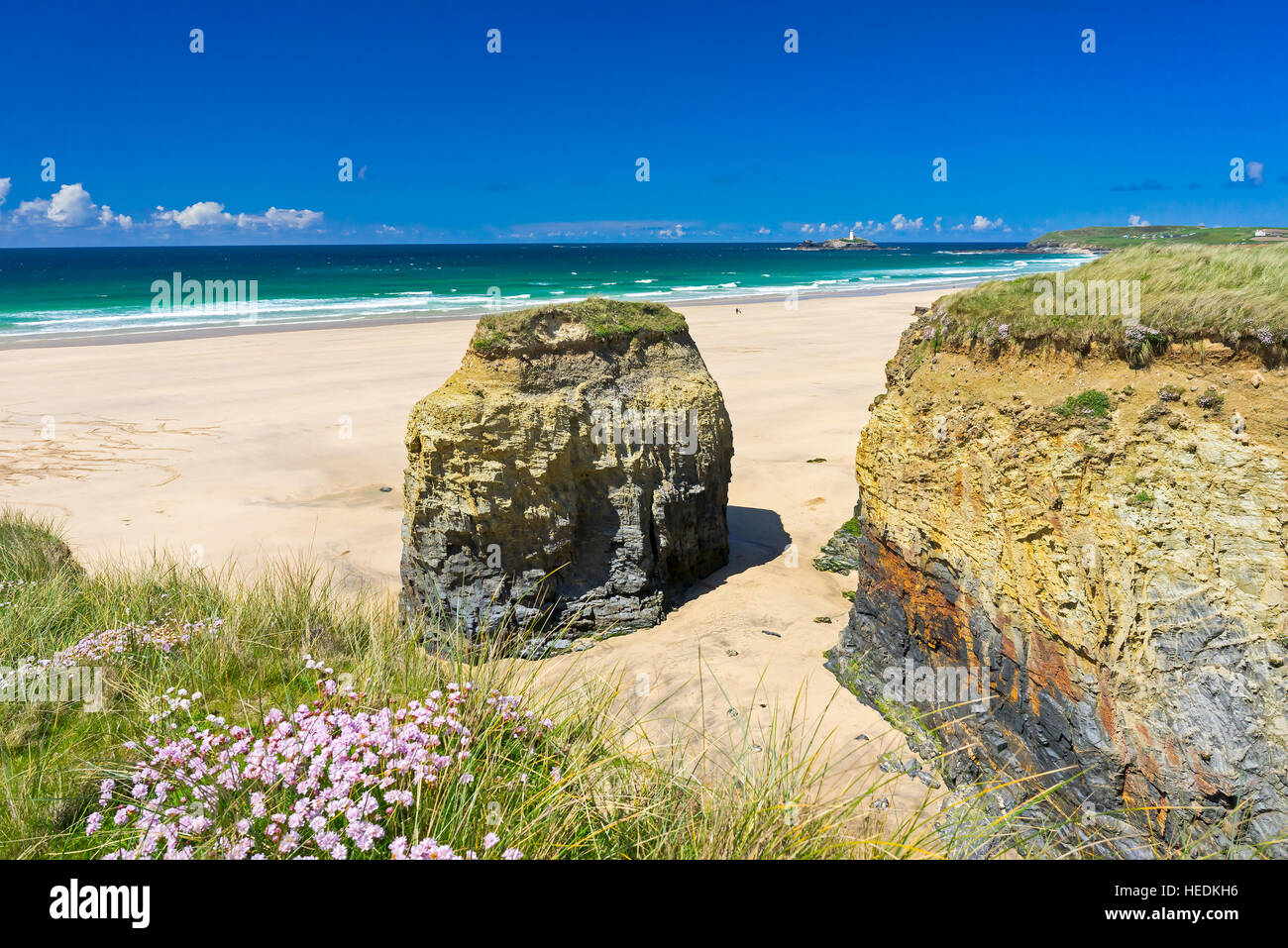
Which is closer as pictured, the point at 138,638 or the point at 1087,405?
the point at 1087,405

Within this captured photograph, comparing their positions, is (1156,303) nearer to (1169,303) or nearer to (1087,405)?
(1169,303)

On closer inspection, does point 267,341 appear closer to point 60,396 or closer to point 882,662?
point 60,396

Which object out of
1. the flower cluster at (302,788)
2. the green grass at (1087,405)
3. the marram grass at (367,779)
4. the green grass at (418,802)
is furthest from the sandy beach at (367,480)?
the green grass at (1087,405)

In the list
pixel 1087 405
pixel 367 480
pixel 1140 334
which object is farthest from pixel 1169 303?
pixel 367 480

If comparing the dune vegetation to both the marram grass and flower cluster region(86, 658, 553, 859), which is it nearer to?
the marram grass

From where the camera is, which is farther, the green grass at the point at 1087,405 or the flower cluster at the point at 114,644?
the green grass at the point at 1087,405

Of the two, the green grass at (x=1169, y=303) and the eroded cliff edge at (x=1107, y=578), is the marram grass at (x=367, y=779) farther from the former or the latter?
the green grass at (x=1169, y=303)
